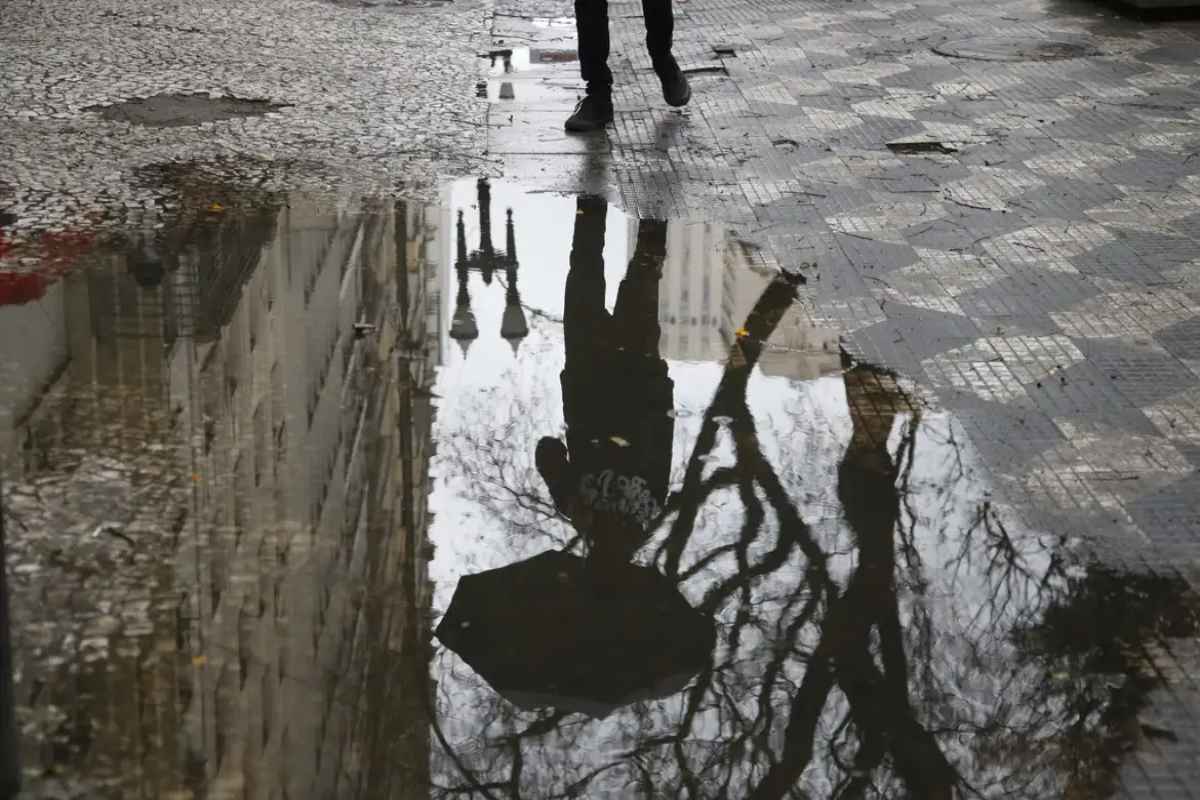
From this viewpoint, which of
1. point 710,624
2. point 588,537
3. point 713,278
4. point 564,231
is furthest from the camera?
point 564,231

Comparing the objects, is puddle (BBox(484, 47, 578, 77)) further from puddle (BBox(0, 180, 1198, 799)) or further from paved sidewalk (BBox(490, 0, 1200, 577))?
puddle (BBox(0, 180, 1198, 799))

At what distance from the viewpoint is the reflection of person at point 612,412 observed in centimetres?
534

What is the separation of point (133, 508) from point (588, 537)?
4.64 feet

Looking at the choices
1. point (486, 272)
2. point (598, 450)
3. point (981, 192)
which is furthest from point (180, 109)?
point (598, 450)

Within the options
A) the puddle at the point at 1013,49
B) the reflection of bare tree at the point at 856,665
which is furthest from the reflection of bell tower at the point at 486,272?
the puddle at the point at 1013,49

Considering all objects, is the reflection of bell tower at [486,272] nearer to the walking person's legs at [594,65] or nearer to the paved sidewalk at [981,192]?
the paved sidewalk at [981,192]

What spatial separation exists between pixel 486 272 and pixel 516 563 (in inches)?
121

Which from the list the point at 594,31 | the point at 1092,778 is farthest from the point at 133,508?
the point at 594,31

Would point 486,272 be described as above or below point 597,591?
above

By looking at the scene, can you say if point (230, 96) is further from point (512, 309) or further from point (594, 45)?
point (512, 309)

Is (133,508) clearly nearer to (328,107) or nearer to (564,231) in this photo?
(564,231)

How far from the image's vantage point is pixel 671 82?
11078 millimetres

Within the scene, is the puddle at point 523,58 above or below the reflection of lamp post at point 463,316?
above

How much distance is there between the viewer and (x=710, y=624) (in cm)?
462
